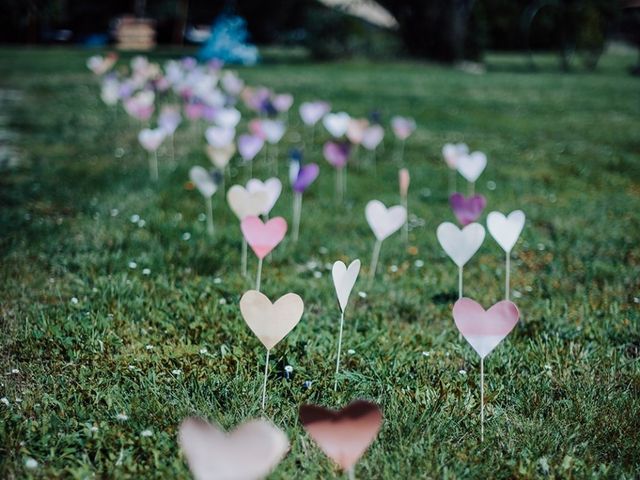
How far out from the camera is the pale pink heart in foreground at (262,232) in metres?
2.48

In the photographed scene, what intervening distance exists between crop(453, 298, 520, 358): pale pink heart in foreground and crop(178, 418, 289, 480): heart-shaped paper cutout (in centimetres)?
90

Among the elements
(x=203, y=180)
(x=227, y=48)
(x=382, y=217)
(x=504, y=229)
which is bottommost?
(x=227, y=48)

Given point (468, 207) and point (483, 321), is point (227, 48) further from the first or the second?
point (483, 321)

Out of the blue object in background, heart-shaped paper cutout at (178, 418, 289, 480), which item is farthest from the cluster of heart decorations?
the blue object in background

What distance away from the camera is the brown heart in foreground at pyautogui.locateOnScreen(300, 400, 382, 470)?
1.41 metres

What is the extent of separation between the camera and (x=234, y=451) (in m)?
1.20

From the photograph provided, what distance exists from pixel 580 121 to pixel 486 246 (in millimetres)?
5972

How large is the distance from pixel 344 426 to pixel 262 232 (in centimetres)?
119

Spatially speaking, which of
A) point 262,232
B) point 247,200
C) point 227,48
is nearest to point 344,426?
point 262,232

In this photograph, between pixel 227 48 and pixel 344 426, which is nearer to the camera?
pixel 344 426

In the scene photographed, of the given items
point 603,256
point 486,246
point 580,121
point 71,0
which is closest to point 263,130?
point 486,246

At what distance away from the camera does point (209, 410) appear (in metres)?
2.02

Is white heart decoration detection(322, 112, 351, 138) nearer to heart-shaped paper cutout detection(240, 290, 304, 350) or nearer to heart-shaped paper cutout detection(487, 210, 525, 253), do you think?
heart-shaped paper cutout detection(487, 210, 525, 253)

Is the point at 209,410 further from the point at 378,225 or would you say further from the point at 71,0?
the point at 71,0
